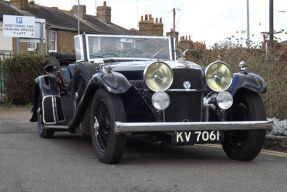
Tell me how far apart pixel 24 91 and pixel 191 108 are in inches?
444

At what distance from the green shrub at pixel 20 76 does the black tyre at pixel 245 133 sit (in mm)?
10943

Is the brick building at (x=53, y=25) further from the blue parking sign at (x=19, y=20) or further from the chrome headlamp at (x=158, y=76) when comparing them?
the chrome headlamp at (x=158, y=76)

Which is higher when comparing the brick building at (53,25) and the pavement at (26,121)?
the brick building at (53,25)

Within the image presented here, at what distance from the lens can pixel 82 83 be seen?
6.86 m

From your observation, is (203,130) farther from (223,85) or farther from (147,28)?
(147,28)

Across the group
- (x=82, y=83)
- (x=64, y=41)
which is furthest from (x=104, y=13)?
(x=82, y=83)

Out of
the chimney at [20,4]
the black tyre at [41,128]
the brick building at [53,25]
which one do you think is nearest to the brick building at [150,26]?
the brick building at [53,25]

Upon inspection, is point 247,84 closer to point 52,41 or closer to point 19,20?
point 19,20

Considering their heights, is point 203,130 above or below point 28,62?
below

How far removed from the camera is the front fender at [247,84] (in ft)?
19.7

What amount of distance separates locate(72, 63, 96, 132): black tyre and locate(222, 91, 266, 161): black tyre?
1744 millimetres

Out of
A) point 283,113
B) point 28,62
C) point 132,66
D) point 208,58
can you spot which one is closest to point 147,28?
point 28,62

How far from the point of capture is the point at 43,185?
15.5 feet

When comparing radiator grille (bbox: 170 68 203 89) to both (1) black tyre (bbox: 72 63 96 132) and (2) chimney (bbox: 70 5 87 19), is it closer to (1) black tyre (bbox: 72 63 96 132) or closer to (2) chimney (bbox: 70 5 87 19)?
(1) black tyre (bbox: 72 63 96 132)
